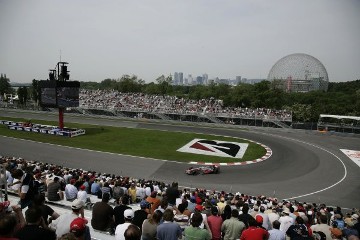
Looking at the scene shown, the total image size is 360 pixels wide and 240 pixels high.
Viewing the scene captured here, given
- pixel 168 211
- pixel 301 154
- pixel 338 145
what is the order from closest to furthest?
1. pixel 168 211
2. pixel 301 154
3. pixel 338 145

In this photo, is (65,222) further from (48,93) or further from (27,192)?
(48,93)

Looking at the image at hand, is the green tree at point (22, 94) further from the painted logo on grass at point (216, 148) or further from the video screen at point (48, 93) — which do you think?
the painted logo on grass at point (216, 148)

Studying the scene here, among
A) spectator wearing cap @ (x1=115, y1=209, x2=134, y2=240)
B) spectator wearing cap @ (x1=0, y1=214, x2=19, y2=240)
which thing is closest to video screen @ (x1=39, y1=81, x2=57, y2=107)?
spectator wearing cap @ (x1=115, y1=209, x2=134, y2=240)

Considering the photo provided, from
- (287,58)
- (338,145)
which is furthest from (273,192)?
(287,58)

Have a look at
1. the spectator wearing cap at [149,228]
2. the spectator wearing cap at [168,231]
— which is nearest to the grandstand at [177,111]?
the spectator wearing cap at [149,228]

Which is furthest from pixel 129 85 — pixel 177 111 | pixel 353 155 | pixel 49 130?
pixel 353 155

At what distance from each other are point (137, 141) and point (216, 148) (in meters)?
10.4

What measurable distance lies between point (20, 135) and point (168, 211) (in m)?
38.6

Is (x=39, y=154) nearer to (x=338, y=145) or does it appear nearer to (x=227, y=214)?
(x=227, y=214)

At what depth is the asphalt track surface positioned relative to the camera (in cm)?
2212

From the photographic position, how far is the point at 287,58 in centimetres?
12181

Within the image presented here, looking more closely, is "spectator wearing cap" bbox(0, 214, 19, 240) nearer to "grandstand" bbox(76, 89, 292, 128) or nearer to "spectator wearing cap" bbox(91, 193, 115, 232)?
"spectator wearing cap" bbox(91, 193, 115, 232)

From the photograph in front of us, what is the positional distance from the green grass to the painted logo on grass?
859 millimetres

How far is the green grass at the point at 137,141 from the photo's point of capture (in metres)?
31.2
